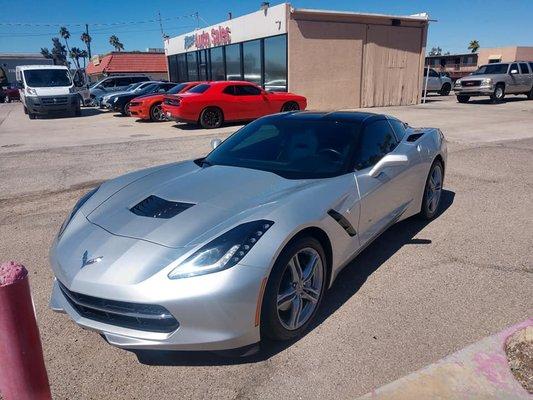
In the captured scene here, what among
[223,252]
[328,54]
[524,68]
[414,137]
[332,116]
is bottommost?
[223,252]

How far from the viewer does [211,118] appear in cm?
1367

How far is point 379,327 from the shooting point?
9.50 ft

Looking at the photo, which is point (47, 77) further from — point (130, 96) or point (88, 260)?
point (88, 260)

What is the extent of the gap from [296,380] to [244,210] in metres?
1.03

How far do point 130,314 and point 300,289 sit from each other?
105 cm

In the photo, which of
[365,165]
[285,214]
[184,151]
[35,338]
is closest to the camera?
[35,338]

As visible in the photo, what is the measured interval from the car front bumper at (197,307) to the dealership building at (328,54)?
17844mm

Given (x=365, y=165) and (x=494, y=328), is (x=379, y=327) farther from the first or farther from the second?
(x=365, y=165)

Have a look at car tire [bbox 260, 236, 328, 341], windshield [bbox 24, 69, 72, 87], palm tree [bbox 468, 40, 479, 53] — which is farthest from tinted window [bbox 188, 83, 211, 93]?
palm tree [bbox 468, 40, 479, 53]

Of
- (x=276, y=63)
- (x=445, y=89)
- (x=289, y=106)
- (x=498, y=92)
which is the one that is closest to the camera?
(x=289, y=106)

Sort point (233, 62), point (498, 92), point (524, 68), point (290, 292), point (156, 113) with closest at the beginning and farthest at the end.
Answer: point (290, 292) → point (156, 113) → point (498, 92) → point (524, 68) → point (233, 62)

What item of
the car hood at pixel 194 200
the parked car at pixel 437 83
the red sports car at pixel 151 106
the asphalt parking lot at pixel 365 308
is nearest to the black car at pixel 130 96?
the red sports car at pixel 151 106

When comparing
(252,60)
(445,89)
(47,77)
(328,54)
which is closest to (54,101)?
(47,77)

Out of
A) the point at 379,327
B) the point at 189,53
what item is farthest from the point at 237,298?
the point at 189,53
